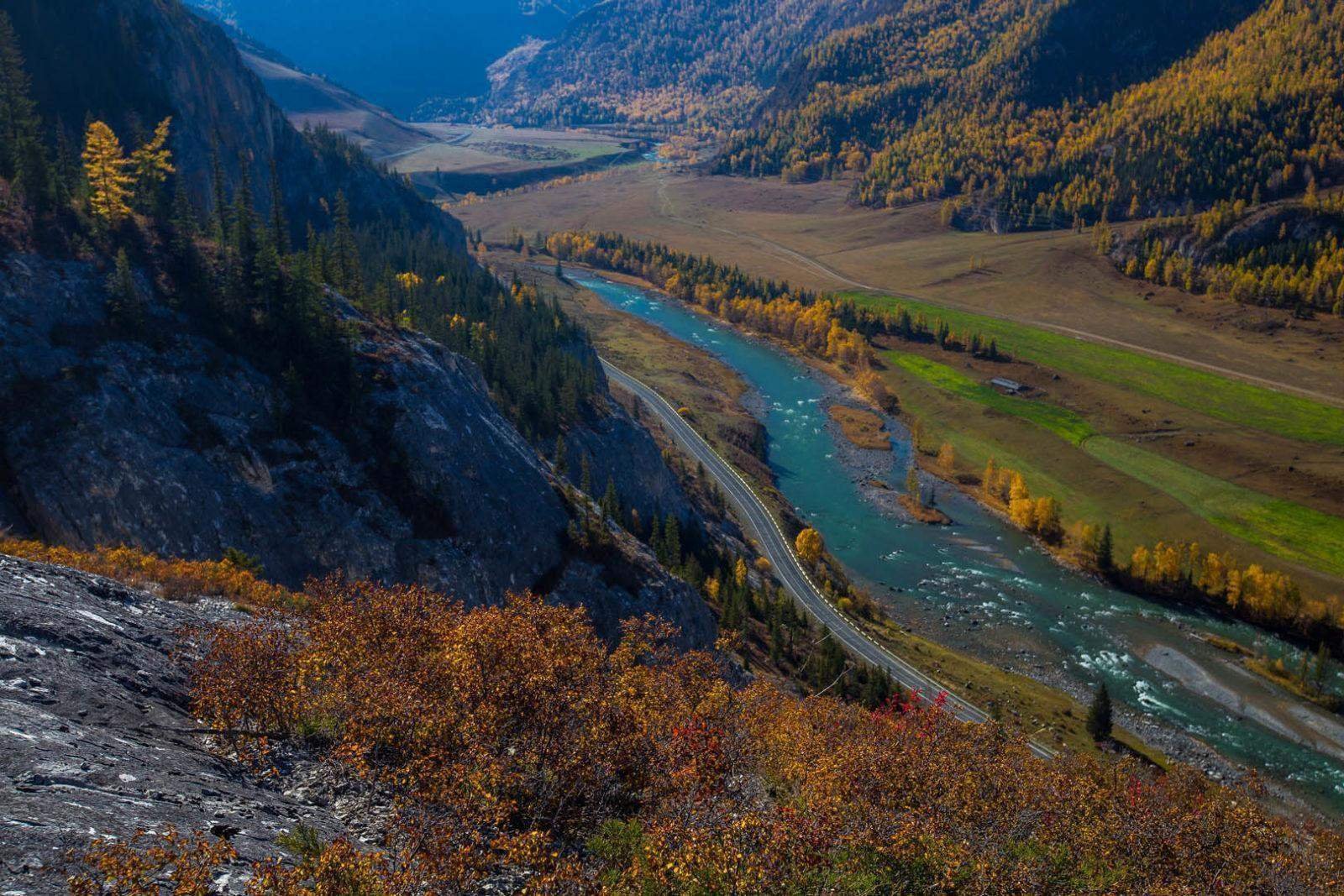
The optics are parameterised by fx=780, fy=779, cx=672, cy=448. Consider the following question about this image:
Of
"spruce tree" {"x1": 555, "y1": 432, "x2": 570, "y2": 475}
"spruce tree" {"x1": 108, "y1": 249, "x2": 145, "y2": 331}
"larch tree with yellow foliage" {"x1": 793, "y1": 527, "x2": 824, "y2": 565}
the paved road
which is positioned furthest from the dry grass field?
"spruce tree" {"x1": 108, "y1": 249, "x2": 145, "y2": 331}

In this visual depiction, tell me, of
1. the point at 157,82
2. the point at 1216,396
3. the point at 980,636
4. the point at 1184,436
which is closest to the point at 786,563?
the point at 980,636

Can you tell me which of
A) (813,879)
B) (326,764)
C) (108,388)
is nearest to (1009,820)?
(813,879)

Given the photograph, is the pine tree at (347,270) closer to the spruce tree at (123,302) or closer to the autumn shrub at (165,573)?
the spruce tree at (123,302)

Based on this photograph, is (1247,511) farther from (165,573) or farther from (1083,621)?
(165,573)

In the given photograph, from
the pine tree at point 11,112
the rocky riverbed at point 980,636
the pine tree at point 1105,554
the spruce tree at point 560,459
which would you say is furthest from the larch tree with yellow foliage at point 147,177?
the pine tree at point 1105,554

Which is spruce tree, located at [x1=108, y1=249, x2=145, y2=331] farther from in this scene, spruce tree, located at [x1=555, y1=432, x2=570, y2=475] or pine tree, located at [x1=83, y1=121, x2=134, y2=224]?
spruce tree, located at [x1=555, y1=432, x2=570, y2=475]

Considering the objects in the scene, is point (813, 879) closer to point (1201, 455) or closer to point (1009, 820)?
point (1009, 820)
